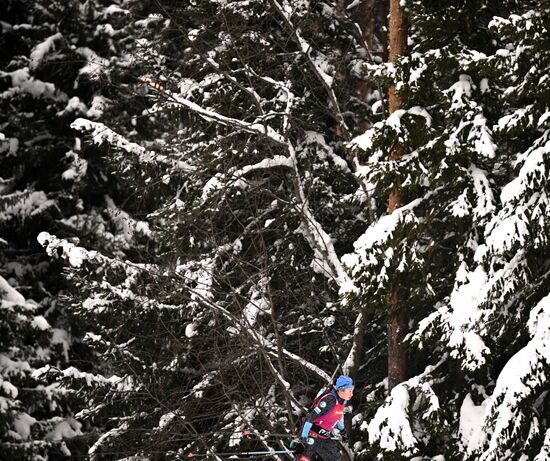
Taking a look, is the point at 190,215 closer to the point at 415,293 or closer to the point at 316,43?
the point at 415,293

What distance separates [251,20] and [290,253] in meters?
4.18

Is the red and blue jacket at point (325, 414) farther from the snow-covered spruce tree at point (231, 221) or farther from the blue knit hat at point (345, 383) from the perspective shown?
the snow-covered spruce tree at point (231, 221)

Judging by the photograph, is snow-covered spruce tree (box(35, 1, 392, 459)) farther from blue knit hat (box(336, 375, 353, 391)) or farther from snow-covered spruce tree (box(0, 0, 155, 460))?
blue knit hat (box(336, 375, 353, 391))

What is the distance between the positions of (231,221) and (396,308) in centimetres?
366

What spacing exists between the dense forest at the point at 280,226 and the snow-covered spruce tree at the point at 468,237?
0.11 ft

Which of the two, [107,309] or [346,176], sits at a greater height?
[346,176]

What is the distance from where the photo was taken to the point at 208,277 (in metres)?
14.2

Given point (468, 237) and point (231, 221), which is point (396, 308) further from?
point (231, 221)

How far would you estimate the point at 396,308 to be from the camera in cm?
1222

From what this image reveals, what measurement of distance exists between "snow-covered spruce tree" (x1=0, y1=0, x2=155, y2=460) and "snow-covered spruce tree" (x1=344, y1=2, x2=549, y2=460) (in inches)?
318

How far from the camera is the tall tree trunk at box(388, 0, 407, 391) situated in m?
12.7

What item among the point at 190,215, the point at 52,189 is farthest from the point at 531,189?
the point at 52,189

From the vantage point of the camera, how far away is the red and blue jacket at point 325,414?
34.3ft

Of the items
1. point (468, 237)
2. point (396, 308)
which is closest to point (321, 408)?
point (396, 308)
